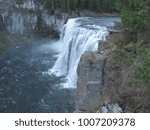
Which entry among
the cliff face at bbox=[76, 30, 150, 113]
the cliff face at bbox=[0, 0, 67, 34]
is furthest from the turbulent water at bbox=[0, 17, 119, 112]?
the cliff face at bbox=[76, 30, 150, 113]

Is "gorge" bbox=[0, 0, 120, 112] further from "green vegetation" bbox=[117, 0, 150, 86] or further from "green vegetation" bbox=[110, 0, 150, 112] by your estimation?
"green vegetation" bbox=[117, 0, 150, 86]

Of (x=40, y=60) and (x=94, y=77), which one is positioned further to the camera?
(x=40, y=60)

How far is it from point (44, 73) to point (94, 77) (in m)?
14.9

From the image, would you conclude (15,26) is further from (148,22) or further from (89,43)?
(148,22)

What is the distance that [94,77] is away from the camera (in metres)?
15.9

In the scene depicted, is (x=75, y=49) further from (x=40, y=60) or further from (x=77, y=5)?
(x=77, y=5)

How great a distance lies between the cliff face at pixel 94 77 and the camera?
1506 centimetres

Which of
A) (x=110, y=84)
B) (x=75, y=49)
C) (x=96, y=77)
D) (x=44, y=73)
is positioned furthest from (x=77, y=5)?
(x=110, y=84)

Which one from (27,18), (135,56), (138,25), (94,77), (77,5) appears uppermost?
(138,25)

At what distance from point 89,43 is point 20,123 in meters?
22.9

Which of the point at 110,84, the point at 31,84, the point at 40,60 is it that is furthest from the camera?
the point at 40,60

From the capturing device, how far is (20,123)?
6.52 metres

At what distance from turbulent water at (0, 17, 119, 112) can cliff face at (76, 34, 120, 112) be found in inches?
246

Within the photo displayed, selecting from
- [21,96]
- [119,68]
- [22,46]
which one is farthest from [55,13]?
[119,68]
